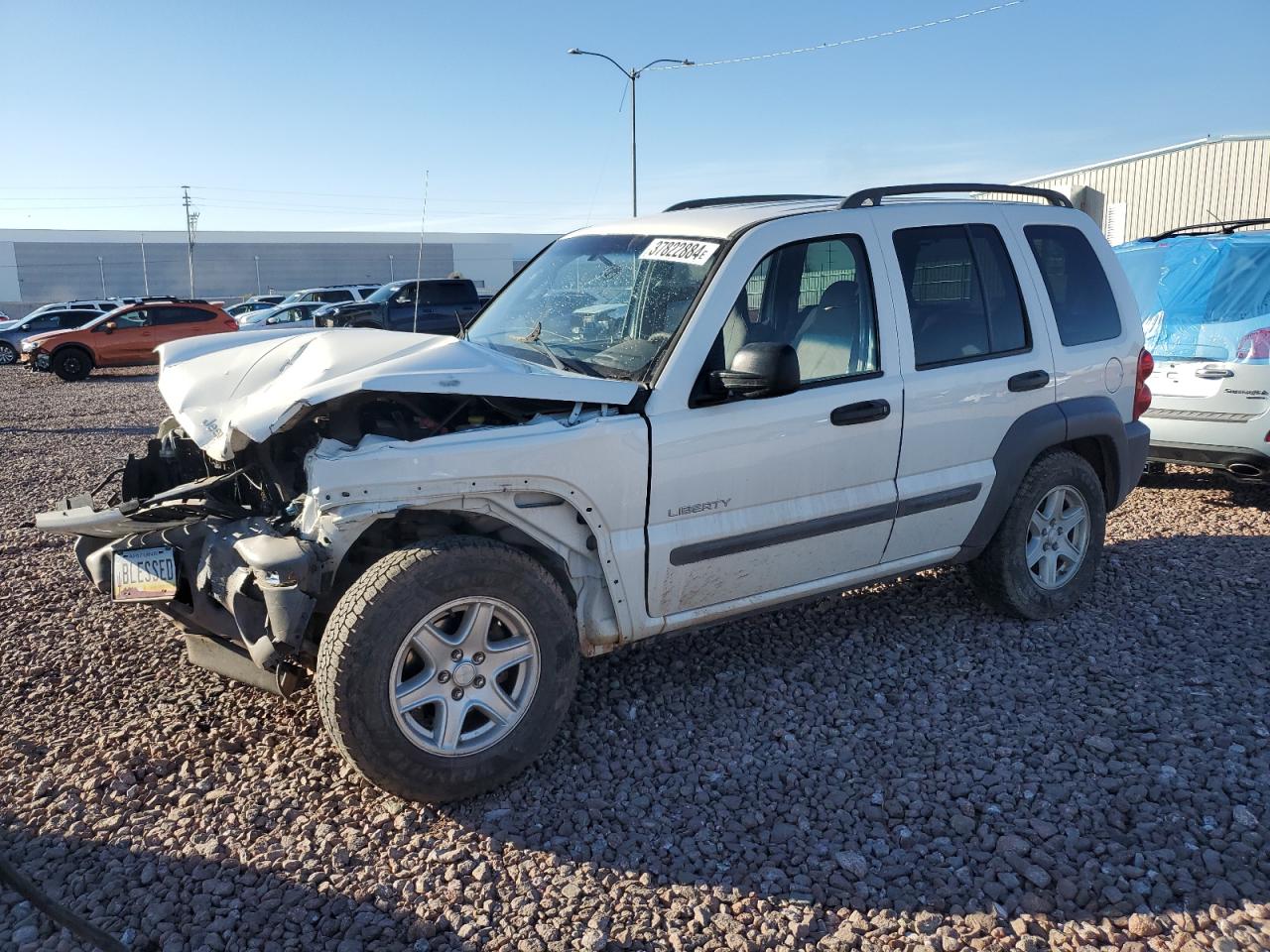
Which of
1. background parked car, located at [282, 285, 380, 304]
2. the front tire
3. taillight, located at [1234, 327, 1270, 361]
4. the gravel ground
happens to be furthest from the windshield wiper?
background parked car, located at [282, 285, 380, 304]

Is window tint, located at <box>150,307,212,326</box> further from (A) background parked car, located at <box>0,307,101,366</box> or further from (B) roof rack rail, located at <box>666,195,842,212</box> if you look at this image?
(B) roof rack rail, located at <box>666,195,842,212</box>

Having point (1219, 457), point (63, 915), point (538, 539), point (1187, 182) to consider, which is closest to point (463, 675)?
point (538, 539)

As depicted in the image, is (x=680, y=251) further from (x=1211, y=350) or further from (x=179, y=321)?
(x=179, y=321)

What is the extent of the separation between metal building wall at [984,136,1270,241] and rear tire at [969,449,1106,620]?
20.4m

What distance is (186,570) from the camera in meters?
3.55

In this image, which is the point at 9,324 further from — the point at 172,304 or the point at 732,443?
the point at 732,443

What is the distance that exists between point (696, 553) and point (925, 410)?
1.26m

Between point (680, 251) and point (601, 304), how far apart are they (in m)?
0.41

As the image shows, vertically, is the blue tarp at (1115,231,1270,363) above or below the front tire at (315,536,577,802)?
above

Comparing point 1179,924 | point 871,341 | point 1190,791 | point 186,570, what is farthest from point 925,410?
point 186,570

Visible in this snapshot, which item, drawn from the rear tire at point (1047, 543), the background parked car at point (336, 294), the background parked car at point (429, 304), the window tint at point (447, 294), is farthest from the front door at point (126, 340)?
the rear tire at point (1047, 543)

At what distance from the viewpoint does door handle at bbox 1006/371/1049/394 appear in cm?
457

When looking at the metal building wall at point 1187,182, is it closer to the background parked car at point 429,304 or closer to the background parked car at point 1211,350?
the background parked car at point 429,304

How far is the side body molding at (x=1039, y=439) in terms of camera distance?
4598 millimetres
